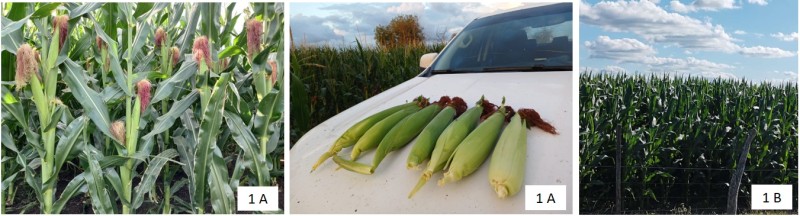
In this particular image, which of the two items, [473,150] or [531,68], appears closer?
[473,150]

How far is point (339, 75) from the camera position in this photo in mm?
2764

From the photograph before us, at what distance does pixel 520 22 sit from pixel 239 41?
129 cm

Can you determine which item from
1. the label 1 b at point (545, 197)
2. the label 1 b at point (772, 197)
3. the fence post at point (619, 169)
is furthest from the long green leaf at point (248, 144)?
the label 1 b at point (772, 197)

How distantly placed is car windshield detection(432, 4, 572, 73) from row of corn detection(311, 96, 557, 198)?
0.25 m

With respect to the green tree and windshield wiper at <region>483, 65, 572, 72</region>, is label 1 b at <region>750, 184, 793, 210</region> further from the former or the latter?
the green tree

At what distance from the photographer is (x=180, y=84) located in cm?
264

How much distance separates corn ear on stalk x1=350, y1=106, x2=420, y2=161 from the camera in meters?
2.12

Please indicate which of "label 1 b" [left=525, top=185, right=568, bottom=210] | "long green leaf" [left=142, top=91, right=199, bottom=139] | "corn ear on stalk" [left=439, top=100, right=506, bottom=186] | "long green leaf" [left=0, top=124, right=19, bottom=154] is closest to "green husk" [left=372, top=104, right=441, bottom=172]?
"corn ear on stalk" [left=439, top=100, right=506, bottom=186]

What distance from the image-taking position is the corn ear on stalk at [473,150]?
1908 mm

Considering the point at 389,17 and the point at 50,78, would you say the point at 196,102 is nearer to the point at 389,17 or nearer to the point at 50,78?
the point at 50,78

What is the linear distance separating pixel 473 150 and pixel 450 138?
11 centimetres

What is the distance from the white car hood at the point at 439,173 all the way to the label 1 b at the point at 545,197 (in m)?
0.02

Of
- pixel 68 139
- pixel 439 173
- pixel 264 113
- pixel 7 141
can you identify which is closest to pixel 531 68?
pixel 439 173

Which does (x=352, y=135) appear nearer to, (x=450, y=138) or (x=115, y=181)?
(x=450, y=138)
